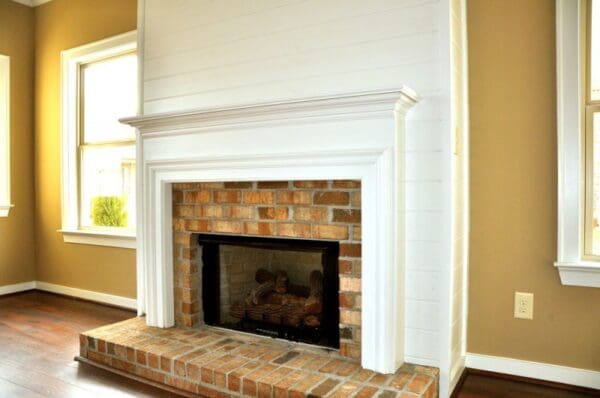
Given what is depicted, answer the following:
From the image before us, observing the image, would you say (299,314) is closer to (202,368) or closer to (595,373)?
(202,368)

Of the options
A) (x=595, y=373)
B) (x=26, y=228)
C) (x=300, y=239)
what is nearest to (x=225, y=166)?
(x=300, y=239)

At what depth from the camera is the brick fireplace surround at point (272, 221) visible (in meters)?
2.29

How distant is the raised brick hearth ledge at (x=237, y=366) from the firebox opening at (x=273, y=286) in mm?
85

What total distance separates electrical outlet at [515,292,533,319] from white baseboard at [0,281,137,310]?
8.74 ft

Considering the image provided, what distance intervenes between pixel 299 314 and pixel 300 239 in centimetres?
41

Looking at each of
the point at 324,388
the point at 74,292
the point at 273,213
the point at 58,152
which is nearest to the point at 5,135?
the point at 58,152

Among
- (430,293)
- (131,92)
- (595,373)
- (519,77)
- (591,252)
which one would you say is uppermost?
(131,92)

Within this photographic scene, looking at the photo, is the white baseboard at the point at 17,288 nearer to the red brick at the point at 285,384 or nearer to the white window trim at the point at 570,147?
the red brick at the point at 285,384

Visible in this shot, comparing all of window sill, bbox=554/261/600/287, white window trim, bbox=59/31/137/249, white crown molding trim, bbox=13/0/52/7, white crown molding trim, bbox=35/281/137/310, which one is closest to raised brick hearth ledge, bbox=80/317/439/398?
window sill, bbox=554/261/600/287

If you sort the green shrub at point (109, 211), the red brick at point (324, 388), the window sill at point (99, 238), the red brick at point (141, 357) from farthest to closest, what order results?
the green shrub at point (109, 211) < the window sill at point (99, 238) < the red brick at point (141, 357) < the red brick at point (324, 388)

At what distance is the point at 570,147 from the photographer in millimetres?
2234

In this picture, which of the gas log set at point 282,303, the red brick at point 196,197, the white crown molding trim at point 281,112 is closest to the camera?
the white crown molding trim at point 281,112

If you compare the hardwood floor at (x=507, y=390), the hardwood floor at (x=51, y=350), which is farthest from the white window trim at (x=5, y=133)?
the hardwood floor at (x=507, y=390)

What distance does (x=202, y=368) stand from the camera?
221 cm
